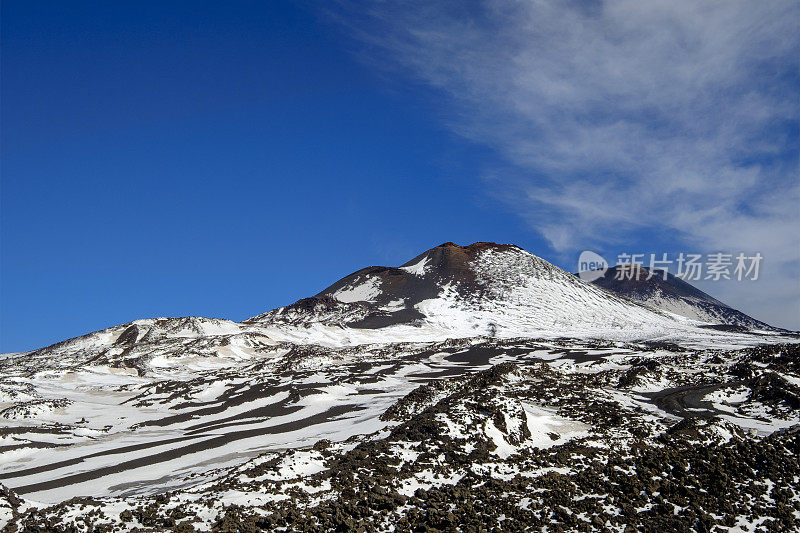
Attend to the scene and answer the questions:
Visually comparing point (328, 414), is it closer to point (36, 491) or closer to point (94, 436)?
point (94, 436)

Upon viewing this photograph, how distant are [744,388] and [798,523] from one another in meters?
26.8

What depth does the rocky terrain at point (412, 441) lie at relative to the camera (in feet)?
55.9

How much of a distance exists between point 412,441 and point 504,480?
215 inches

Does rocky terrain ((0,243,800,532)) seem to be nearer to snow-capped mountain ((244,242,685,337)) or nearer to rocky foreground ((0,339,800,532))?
rocky foreground ((0,339,800,532))

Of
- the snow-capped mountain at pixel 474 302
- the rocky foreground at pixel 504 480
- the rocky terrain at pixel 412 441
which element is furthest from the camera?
the snow-capped mountain at pixel 474 302

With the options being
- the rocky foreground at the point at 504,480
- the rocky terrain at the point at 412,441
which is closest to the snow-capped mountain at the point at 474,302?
the rocky terrain at the point at 412,441

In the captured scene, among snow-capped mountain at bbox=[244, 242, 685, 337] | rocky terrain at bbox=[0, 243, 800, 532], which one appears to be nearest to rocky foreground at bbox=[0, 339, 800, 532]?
rocky terrain at bbox=[0, 243, 800, 532]

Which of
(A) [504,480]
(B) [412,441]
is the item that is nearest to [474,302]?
(B) [412,441]

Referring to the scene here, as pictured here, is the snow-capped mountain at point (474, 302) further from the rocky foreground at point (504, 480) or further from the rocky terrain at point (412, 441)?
the rocky foreground at point (504, 480)

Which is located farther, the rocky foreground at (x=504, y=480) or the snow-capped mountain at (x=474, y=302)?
the snow-capped mountain at (x=474, y=302)

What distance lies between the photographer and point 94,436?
37.0m

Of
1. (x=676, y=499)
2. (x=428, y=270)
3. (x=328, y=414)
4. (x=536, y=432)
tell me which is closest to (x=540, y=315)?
(x=428, y=270)

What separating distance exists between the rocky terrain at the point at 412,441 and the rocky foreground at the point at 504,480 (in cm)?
8

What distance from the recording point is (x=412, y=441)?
24.9 metres
